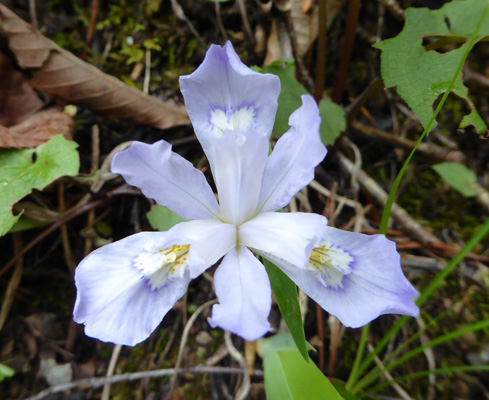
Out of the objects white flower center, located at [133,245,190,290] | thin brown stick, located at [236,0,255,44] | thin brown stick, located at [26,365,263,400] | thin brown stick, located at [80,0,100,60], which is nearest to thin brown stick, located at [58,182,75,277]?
thin brown stick, located at [26,365,263,400]

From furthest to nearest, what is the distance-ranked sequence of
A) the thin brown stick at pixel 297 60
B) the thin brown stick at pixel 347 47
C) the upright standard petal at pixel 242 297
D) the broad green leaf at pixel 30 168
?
the thin brown stick at pixel 297 60, the thin brown stick at pixel 347 47, the broad green leaf at pixel 30 168, the upright standard petal at pixel 242 297

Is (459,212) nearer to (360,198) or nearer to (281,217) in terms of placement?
(360,198)

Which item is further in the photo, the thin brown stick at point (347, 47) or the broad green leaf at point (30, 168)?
the thin brown stick at point (347, 47)

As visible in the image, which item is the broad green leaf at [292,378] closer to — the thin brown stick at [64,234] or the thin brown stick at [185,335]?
the thin brown stick at [185,335]

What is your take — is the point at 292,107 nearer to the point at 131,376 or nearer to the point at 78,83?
the point at 78,83

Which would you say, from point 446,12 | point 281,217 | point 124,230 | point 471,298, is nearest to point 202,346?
point 124,230

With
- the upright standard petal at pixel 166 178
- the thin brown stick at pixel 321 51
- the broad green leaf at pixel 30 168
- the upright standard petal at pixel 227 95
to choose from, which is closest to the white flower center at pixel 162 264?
the upright standard petal at pixel 166 178
